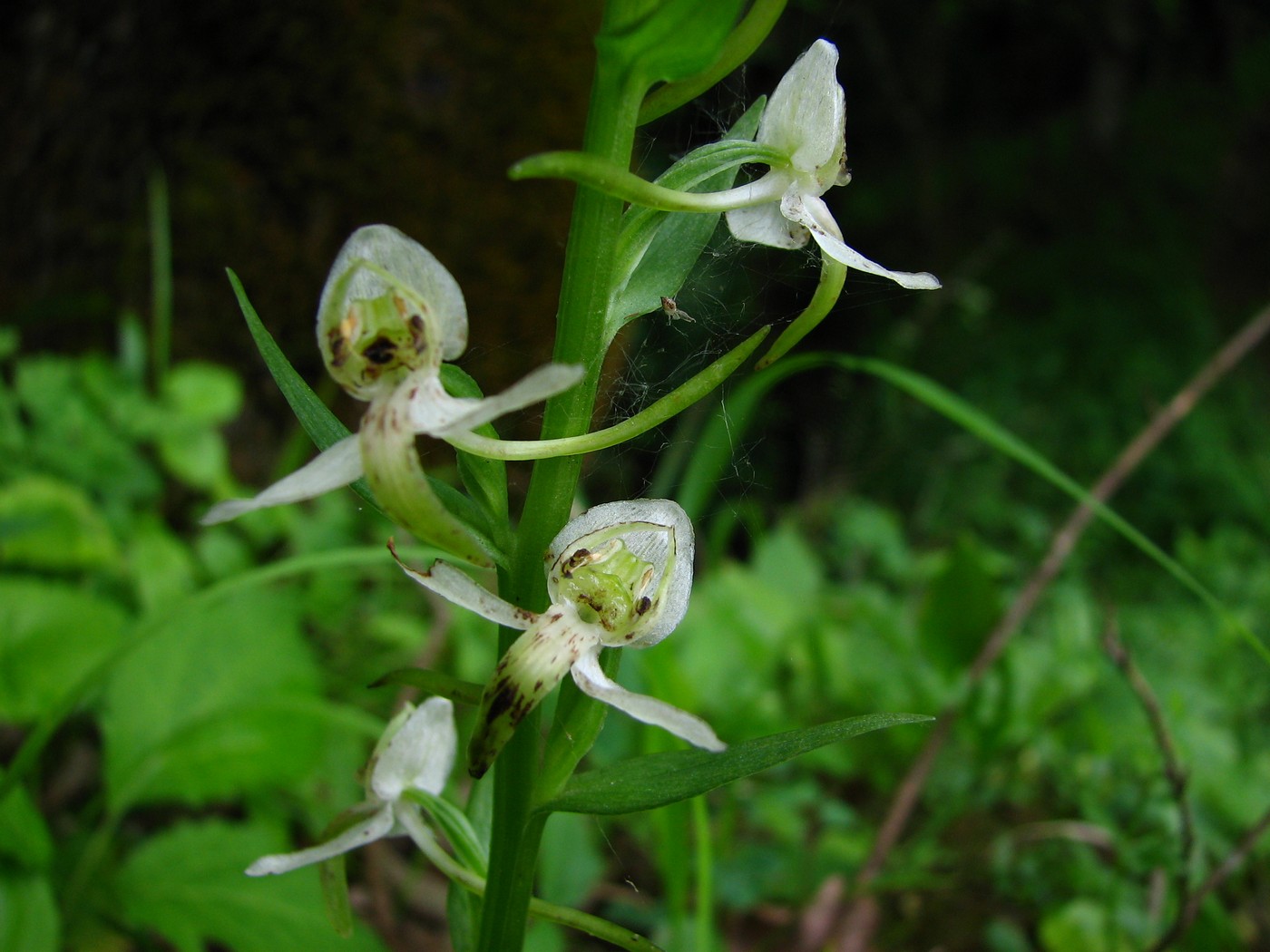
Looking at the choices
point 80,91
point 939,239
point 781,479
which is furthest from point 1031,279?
point 80,91

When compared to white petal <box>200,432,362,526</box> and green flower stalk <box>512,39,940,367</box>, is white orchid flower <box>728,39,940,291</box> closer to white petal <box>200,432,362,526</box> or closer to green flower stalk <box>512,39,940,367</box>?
green flower stalk <box>512,39,940,367</box>

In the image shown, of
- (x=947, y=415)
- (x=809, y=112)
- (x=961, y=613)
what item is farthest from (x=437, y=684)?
(x=961, y=613)

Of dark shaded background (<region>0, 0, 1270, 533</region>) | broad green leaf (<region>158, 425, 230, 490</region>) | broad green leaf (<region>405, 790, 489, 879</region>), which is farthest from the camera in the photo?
dark shaded background (<region>0, 0, 1270, 533</region>)

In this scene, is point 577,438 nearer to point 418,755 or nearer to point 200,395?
point 418,755

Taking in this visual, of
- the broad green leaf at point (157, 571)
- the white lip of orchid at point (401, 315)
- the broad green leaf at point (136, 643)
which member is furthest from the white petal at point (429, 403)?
the broad green leaf at point (157, 571)

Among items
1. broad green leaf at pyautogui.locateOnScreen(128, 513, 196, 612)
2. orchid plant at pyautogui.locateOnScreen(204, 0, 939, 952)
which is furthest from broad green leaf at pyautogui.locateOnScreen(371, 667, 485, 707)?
broad green leaf at pyautogui.locateOnScreen(128, 513, 196, 612)

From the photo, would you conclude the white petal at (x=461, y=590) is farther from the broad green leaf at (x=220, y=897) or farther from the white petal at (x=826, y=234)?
the broad green leaf at (x=220, y=897)

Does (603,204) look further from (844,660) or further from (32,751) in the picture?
(844,660)
